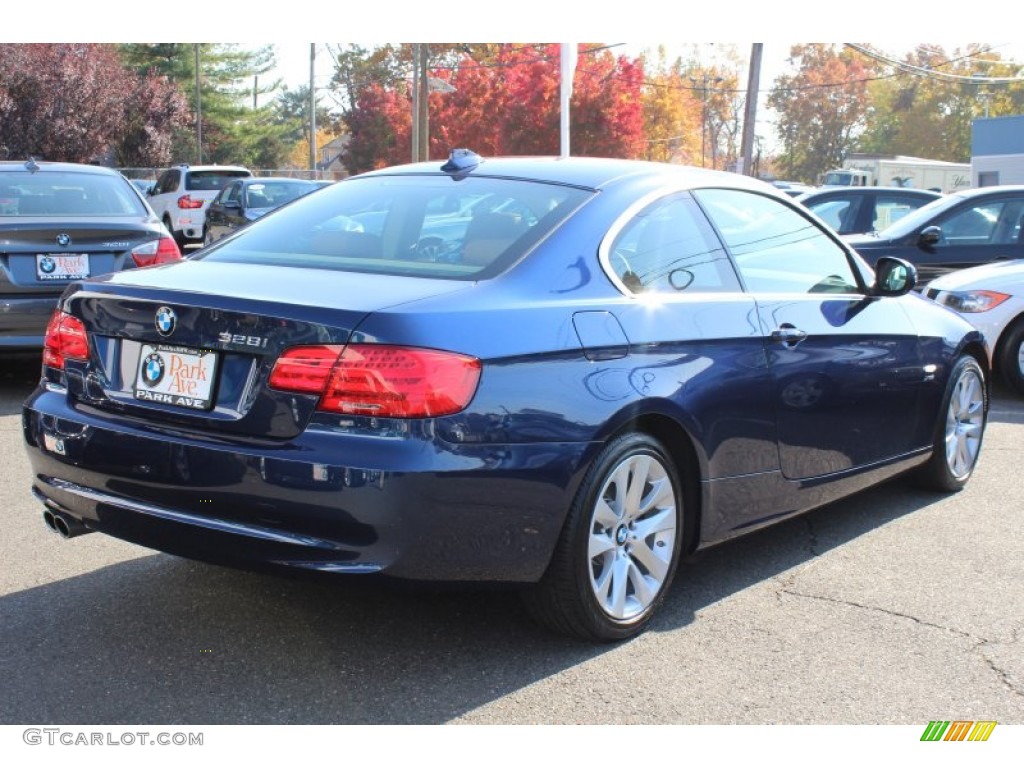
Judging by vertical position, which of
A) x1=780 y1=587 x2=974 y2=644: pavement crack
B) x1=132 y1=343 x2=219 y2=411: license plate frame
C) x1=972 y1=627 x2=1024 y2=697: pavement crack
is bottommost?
x1=780 y1=587 x2=974 y2=644: pavement crack

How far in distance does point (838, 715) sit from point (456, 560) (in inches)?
46.0

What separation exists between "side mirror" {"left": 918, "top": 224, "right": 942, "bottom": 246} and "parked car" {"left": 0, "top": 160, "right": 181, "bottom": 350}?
6.09m

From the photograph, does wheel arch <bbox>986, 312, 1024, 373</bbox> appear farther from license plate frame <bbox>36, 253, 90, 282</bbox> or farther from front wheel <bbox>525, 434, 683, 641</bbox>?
license plate frame <bbox>36, 253, 90, 282</bbox>

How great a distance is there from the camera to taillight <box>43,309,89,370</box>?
153 inches

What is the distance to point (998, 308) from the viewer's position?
9.05 metres

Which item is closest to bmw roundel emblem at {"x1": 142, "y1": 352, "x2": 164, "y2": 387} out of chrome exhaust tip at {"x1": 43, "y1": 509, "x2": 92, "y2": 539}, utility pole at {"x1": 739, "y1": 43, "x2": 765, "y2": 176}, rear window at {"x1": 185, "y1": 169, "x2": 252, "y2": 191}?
chrome exhaust tip at {"x1": 43, "y1": 509, "x2": 92, "y2": 539}

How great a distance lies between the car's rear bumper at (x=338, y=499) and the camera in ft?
10.8

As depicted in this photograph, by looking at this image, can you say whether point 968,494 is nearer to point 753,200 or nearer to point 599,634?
point 753,200

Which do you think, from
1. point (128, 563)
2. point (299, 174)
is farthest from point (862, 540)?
point (299, 174)

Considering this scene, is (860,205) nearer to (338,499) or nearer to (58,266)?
(58,266)

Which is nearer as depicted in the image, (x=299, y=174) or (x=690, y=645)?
(x=690, y=645)

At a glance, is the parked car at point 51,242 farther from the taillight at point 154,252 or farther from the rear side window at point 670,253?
the rear side window at point 670,253

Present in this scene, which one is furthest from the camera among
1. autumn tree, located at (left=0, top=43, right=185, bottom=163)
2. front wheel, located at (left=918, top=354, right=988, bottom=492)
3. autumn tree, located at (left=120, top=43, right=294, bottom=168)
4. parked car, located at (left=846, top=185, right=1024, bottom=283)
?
autumn tree, located at (left=120, top=43, right=294, bottom=168)

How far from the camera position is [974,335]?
6.14m
